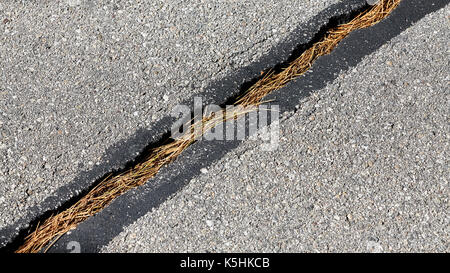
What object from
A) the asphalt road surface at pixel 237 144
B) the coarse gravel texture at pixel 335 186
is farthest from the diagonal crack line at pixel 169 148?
the coarse gravel texture at pixel 335 186

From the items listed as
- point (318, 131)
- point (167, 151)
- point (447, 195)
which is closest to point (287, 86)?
point (318, 131)

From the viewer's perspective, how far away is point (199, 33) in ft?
7.88

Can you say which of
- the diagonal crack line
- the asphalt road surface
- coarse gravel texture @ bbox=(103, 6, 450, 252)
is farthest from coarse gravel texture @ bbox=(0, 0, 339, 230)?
coarse gravel texture @ bbox=(103, 6, 450, 252)

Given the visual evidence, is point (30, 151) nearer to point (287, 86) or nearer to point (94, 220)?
point (94, 220)

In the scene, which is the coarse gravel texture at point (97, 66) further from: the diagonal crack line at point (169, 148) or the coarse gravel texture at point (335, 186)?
the coarse gravel texture at point (335, 186)

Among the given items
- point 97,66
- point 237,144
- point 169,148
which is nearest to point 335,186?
point 237,144

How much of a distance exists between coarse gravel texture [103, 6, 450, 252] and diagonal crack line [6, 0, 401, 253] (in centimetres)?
18

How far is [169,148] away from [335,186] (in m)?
0.81

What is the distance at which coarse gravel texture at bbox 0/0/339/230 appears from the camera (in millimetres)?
2154

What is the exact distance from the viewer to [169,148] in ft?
7.17

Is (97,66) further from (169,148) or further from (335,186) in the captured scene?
(335,186)

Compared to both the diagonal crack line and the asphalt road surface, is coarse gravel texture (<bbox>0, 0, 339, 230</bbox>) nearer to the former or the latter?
the asphalt road surface

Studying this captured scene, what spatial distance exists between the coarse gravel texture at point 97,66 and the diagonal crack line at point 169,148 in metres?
0.12

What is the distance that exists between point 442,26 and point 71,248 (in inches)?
86.4
